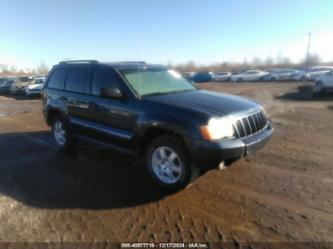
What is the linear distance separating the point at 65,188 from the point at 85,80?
2.15m

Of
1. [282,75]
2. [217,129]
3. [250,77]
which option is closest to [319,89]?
[217,129]

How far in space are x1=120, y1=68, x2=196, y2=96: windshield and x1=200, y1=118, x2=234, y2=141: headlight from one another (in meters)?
1.37

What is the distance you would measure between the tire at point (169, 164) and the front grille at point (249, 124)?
31.0 inches

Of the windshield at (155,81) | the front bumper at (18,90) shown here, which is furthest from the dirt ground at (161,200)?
the front bumper at (18,90)

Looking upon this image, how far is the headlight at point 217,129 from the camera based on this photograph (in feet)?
12.1

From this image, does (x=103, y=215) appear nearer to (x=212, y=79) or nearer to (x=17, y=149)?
(x=17, y=149)

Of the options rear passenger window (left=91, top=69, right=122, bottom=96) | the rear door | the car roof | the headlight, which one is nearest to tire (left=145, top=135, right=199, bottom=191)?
the headlight

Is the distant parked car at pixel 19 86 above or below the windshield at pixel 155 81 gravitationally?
below

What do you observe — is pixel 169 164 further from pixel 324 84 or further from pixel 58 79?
pixel 324 84

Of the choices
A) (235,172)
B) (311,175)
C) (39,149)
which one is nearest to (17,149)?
(39,149)

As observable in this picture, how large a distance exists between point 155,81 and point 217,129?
1827 millimetres

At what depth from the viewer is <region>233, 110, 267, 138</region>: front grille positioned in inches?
155

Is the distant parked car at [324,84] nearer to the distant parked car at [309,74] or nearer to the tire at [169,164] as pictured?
the tire at [169,164]

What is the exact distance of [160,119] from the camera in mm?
4055
